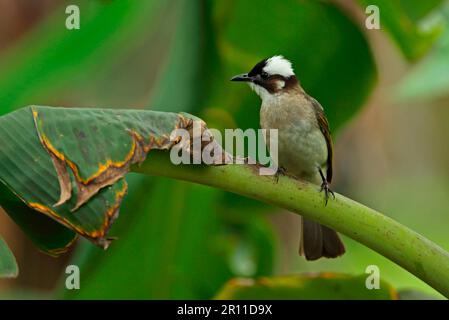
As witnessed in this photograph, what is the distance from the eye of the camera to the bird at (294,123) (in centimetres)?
225

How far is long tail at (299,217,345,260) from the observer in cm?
218

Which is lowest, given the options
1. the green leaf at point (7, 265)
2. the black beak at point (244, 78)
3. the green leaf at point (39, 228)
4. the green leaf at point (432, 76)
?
the green leaf at point (7, 265)

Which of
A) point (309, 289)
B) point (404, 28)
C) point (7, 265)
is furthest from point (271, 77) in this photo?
point (7, 265)

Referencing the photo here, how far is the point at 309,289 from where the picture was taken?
191 cm

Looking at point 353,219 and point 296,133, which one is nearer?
point 353,219

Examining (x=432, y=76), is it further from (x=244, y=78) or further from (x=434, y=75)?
(x=244, y=78)

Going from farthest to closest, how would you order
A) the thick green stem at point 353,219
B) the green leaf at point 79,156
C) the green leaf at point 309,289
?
the green leaf at point 309,289, the thick green stem at point 353,219, the green leaf at point 79,156

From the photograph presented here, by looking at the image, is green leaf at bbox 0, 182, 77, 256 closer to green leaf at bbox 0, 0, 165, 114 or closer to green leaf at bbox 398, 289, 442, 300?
green leaf at bbox 398, 289, 442, 300

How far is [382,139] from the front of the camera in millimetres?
3846

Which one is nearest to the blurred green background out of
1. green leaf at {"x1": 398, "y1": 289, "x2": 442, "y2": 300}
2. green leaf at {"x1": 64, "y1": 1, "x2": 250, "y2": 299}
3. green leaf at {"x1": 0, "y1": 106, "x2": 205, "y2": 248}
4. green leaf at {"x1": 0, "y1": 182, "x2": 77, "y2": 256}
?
green leaf at {"x1": 64, "y1": 1, "x2": 250, "y2": 299}

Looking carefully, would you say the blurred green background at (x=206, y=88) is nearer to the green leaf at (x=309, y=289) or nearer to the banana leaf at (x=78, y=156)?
the green leaf at (x=309, y=289)

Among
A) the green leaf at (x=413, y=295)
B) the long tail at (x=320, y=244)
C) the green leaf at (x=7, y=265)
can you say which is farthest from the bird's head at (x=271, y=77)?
the green leaf at (x=7, y=265)

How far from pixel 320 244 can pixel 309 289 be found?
0.92ft
